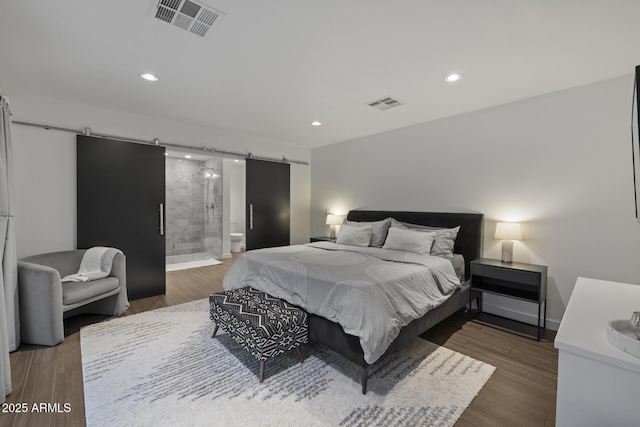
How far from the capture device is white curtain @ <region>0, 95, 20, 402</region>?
1.93 m

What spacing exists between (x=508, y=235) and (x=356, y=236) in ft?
6.16

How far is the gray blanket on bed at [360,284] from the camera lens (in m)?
2.04

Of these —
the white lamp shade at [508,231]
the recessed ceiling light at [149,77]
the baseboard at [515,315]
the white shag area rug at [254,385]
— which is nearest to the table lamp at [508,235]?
the white lamp shade at [508,231]

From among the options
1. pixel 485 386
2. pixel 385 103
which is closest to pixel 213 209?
pixel 385 103

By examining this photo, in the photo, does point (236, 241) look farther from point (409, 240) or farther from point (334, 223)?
point (409, 240)

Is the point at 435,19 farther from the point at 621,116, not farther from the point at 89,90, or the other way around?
the point at 89,90

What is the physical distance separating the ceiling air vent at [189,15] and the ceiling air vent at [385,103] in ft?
6.60

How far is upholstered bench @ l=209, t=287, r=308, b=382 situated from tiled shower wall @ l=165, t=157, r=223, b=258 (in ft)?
15.3

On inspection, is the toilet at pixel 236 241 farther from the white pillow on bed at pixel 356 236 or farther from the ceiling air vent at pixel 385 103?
the ceiling air vent at pixel 385 103

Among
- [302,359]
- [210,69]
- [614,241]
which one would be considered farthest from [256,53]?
[614,241]

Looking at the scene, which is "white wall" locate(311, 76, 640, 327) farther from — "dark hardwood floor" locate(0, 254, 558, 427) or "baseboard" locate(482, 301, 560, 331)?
"dark hardwood floor" locate(0, 254, 558, 427)

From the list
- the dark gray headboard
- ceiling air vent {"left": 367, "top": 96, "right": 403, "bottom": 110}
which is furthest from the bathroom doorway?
the dark gray headboard

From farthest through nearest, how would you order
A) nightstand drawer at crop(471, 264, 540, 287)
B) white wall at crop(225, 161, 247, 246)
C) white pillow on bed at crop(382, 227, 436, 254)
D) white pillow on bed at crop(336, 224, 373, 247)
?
1. white wall at crop(225, 161, 247, 246)
2. white pillow on bed at crop(336, 224, 373, 247)
3. white pillow on bed at crop(382, 227, 436, 254)
4. nightstand drawer at crop(471, 264, 540, 287)

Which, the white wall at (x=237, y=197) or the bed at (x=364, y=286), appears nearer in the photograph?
the bed at (x=364, y=286)
